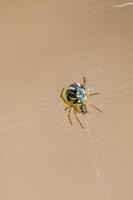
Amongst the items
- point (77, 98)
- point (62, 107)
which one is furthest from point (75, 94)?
point (62, 107)

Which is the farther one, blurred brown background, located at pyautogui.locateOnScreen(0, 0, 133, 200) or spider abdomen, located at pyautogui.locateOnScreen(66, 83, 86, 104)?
blurred brown background, located at pyautogui.locateOnScreen(0, 0, 133, 200)

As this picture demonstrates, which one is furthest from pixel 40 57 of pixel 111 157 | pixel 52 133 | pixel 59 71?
pixel 111 157

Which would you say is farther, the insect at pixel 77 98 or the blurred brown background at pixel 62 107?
the blurred brown background at pixel 62 107

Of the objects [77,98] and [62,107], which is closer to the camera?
[77,98]

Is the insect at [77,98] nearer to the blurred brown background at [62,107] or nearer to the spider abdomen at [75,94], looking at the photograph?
the spider abdomen at [75,94]

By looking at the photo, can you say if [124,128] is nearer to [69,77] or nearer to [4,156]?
[69,77]

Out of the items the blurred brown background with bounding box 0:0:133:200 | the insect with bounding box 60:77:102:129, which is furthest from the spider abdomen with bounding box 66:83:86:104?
the blurred brown background with bounding box 0:0:133:200

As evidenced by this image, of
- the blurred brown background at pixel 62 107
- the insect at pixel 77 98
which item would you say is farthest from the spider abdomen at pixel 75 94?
the blurred brown background at pixel 62 107

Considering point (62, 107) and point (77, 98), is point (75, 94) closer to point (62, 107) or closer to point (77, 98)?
point (77, 98)

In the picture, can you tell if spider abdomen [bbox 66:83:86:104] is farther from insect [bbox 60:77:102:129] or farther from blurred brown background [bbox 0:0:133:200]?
blurred brown background [bbox 0:0:133:200]
